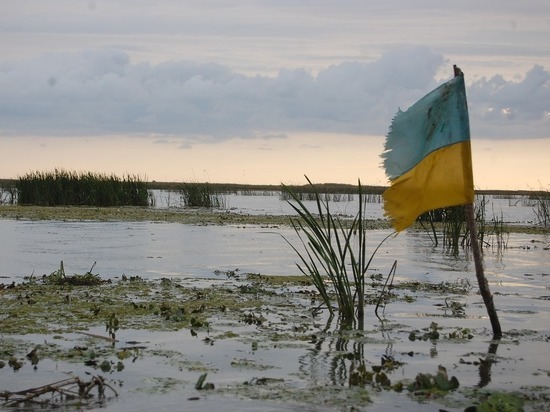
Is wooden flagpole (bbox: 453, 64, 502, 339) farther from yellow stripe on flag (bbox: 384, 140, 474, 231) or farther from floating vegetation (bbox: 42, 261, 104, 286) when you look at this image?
floating vegetation (bbox: 42, 261, 104, 286)

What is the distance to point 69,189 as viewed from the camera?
36.0 m

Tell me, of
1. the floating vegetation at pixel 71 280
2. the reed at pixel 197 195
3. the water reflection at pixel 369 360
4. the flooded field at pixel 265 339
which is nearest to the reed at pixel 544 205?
the flooded field at pixel 265 339

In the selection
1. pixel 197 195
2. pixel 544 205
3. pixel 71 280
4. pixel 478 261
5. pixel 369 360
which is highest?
pixel 197 195

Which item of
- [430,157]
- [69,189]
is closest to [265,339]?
[430,157]

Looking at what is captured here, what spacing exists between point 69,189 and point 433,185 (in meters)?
30.2

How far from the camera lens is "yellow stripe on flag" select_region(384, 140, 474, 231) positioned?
731 cm

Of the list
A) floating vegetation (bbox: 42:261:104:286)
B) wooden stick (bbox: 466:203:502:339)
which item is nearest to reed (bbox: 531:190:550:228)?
floating vegetation (bbox: 42:261:104:286)

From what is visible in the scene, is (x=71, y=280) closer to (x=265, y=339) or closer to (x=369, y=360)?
(x=265, y=339)

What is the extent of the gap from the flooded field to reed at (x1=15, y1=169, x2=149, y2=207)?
21503 millimetres

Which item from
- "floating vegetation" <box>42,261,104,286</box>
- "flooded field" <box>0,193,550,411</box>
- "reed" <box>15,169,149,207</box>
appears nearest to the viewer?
"flooded field" <box>0,193,550,411</box>

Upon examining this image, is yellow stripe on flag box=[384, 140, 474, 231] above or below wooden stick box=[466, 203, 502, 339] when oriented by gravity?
above

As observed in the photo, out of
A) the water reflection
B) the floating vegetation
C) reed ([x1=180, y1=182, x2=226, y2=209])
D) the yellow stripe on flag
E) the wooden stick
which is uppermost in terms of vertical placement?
reed ([x1=180, y1=182, x2=226, y2=209])

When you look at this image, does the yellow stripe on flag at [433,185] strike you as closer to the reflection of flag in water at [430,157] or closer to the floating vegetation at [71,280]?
the reflection of flag in water at [430,157]

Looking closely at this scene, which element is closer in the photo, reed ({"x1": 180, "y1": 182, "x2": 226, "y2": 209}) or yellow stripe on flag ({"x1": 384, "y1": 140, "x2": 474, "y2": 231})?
yellow stripe on flag ({"x1": 384, "y1": 140, "x2": 474, "y2": 231})
